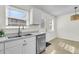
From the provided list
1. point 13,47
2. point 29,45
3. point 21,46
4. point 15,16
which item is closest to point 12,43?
point 13,47

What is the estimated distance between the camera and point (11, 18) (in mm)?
3156

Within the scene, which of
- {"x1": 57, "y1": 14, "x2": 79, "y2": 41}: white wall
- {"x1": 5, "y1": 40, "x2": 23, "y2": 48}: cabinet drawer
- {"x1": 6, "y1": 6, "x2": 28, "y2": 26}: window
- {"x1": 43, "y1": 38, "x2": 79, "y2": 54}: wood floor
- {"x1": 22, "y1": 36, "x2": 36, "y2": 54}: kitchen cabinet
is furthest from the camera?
{"x1": 57, "y1": 14, "x2": 79, "y2": 41}: white wall

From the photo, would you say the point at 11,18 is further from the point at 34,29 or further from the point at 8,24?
the point at 34,29

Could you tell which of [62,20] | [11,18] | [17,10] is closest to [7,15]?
[11,18]

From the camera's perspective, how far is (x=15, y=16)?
3.35 m

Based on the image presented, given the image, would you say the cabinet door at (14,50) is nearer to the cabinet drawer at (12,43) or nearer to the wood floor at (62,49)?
the cabinet drawer at (12,43)

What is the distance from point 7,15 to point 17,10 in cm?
61

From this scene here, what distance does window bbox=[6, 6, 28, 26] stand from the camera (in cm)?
302

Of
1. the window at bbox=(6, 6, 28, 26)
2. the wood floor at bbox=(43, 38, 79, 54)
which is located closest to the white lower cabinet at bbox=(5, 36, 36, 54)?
the window at bbox=(6, 6, 28, 26)

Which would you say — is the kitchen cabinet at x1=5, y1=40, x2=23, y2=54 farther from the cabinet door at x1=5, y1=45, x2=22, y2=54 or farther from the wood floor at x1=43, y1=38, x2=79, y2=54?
the wood floor at x1=43, y1=38, x2=79, y2=54

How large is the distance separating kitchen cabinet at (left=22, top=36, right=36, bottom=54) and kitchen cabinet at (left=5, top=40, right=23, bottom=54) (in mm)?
205

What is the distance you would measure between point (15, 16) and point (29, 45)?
1.29 m

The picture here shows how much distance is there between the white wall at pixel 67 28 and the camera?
7.37 metres

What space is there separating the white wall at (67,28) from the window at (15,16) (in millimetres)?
5104
